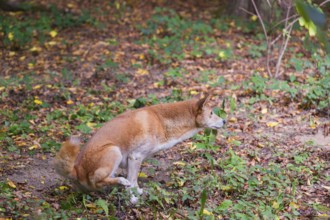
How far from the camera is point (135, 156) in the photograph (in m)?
6.87

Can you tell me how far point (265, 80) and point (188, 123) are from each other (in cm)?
450

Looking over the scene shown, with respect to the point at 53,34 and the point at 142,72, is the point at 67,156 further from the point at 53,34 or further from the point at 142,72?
the point at 53,34

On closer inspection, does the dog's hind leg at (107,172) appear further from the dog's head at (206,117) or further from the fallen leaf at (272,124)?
the fallen leaf at (272,124)

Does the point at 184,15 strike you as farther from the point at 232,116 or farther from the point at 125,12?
the point at 232,116

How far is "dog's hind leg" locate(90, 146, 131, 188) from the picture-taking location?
6.20 m

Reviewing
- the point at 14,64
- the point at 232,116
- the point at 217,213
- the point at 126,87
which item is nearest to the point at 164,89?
the point at 126,87

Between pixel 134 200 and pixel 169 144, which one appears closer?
pixel 134 200

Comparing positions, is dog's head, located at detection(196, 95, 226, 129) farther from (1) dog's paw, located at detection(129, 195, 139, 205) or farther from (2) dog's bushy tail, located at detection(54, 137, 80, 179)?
(2) dog's bushy tail, located at detection(54, 137, 80, 179)

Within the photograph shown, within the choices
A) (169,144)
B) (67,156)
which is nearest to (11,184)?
(67,156)

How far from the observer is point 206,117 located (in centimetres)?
747

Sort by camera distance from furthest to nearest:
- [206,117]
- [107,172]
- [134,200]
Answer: [206,117]
[134,200]
[107,172]

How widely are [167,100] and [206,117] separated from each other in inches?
118

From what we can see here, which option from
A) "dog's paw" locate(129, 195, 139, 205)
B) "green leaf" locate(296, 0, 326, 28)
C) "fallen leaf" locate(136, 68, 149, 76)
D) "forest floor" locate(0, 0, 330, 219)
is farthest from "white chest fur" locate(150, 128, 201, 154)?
"green leaf" locate(296, 0, 326, 28)

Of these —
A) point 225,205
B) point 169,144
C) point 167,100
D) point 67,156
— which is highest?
point 67,156
